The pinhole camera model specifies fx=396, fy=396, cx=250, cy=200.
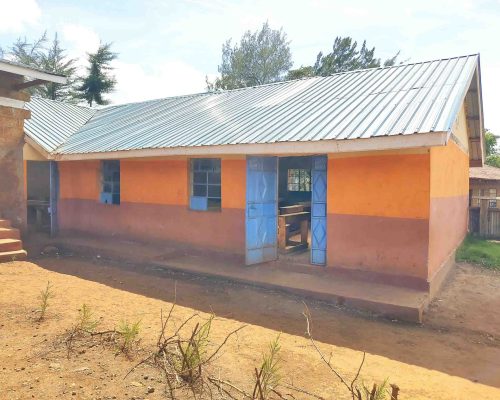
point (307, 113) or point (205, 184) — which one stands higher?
point (307, 113)

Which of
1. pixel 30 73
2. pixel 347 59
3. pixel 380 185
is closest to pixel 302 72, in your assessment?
pixel 347 59

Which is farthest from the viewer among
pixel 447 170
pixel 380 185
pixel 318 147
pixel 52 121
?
pixel 52 121

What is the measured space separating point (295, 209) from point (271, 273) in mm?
2888

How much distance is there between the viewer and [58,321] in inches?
203

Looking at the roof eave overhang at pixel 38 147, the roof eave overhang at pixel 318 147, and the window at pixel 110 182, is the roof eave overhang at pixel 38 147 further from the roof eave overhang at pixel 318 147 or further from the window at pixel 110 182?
the roof eave overhang at pixel 318 147

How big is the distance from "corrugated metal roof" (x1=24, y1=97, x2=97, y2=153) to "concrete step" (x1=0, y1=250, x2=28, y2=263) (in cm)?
315

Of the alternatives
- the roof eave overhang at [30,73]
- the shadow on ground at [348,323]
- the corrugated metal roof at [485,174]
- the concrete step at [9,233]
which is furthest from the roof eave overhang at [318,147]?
the corrugated metal roof at [485,174]

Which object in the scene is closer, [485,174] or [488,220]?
[488,220]

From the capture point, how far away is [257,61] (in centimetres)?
3481

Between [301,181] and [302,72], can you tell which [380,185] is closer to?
[301,181]

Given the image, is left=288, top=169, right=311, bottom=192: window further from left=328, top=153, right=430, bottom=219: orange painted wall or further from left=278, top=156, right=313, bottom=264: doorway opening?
left=328, top=153, right=430, bottom=219: orange painted wall

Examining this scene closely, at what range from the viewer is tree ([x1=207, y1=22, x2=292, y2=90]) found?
34312 millimetres

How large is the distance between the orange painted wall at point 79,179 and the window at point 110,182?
0.55ft

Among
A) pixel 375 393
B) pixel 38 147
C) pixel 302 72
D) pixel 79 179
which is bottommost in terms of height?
pixel 375 393
